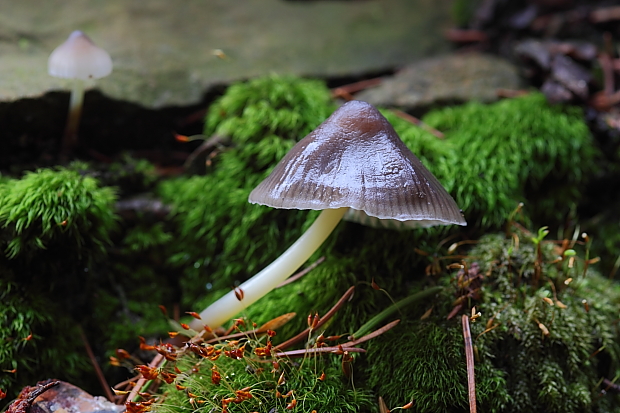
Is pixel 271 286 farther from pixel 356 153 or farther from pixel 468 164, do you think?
pixel 468 164

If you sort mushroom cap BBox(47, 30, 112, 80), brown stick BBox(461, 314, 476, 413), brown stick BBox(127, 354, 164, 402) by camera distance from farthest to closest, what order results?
mushroom cap BBox(47, 30, 112, 80) < brown stick BBox(127, 354, 164, 402) < brown stick BBox(461, 314, 476, 413)

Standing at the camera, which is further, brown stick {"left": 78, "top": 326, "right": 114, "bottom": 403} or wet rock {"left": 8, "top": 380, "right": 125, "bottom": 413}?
brown stick {"left": 78, "top": 326, "right": 114, "bottom": 403}

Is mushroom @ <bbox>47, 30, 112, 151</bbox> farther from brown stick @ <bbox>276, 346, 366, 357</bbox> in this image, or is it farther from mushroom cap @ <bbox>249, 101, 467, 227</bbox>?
brown stick @ <bbox>276, 346, 366, 357</bbox>

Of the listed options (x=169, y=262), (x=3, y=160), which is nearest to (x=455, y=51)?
(x=169, y=262)

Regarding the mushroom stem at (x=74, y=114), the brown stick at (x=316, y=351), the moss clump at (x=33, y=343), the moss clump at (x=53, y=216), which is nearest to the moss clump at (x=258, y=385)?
the brown stick at (x=316, y=351)

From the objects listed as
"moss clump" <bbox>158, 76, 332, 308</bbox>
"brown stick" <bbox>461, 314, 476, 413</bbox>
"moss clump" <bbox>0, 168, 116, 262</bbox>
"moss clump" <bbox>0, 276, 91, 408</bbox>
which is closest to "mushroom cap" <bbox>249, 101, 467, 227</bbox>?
"brown stick" <bbox>461, 314, 476, 413</bbox>

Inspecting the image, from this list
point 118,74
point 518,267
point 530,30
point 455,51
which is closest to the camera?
point 518,267
